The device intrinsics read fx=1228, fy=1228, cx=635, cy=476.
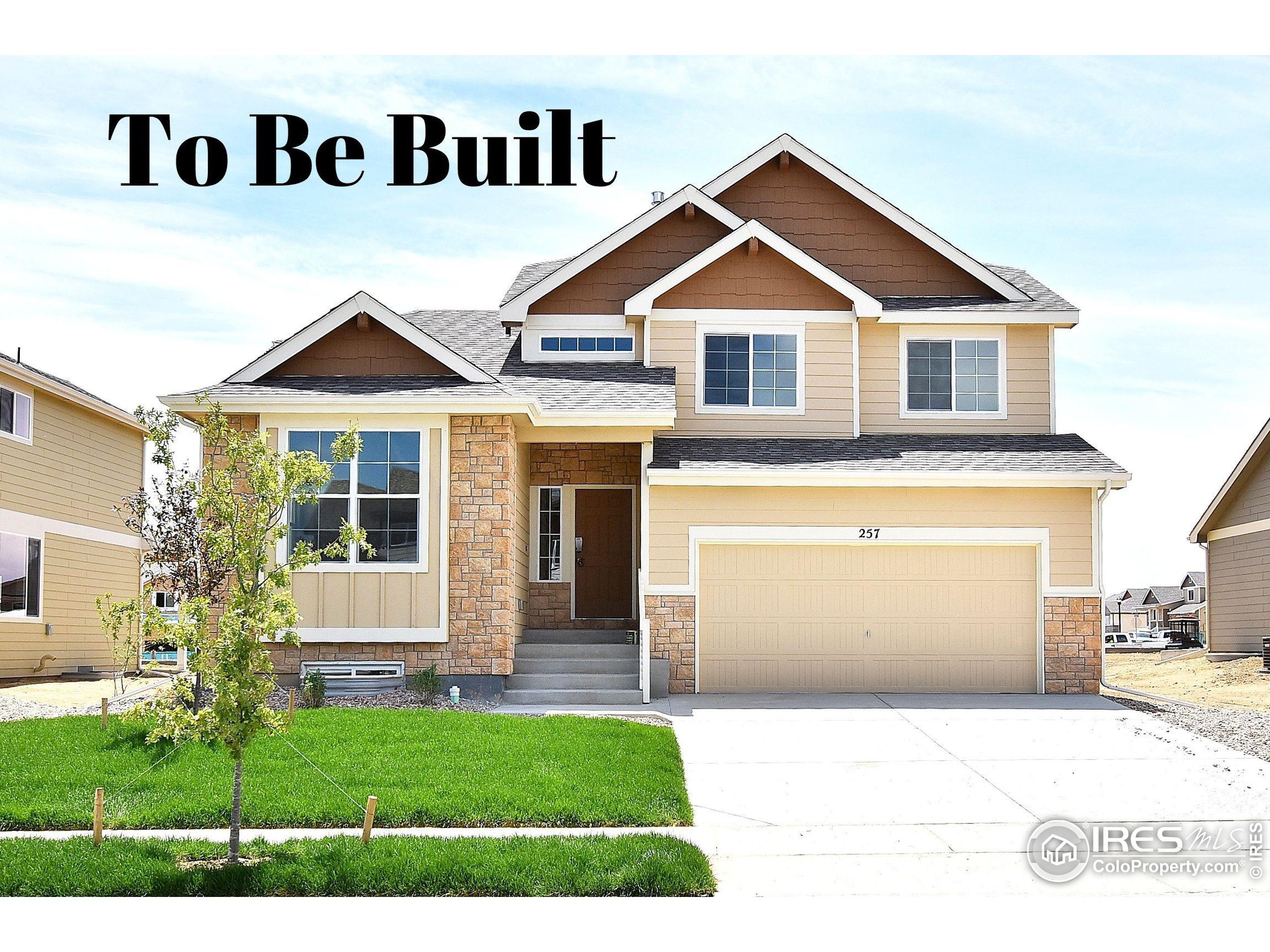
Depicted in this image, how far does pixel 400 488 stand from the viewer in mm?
15031

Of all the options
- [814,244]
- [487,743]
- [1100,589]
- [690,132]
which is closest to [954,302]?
[814,244]

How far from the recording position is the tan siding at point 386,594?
1497 centimetres

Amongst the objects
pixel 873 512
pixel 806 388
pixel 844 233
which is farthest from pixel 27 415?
pixel 873 512

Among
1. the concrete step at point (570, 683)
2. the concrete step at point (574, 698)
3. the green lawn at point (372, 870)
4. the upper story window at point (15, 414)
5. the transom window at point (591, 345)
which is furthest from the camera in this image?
the upper story window at point (15, 414)

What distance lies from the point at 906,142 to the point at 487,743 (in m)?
→ 7.37

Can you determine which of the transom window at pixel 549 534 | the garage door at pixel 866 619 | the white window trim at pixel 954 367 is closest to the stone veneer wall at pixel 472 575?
the garage door at pixel 866 619

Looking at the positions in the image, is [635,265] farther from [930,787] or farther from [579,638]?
[930,787]

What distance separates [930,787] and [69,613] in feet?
53.5

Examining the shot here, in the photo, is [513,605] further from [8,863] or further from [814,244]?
[8,863]

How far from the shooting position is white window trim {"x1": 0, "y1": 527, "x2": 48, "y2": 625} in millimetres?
19266

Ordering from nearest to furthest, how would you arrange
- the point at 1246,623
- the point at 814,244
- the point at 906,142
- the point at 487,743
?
the point at 487,743 < the point at 906,142 < the point at 814,244 < the point at 1246,623

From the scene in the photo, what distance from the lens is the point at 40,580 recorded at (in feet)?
65.8

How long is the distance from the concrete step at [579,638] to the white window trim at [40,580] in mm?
8469

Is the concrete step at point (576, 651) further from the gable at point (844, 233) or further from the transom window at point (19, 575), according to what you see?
the transom window at point (19, 575)
